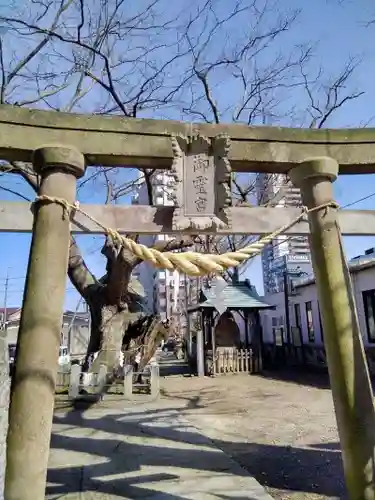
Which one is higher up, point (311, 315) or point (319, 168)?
point (319, 168)

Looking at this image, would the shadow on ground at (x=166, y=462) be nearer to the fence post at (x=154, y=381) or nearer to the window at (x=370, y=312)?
the fence post at (x=154, y=381)

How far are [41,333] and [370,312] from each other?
600 inches

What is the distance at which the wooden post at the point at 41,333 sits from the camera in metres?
2.92

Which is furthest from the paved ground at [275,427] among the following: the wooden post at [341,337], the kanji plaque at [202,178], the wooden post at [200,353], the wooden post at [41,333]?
the kanji plaque at [202,178]

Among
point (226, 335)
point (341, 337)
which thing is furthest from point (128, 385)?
point (341, 337)

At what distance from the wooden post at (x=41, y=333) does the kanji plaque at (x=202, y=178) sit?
1.03m

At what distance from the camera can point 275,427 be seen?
7.96 meters

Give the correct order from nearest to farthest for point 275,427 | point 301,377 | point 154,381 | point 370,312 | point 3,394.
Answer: point 3,394 → point 275,427 → point 154,381 → point 301,377 → point 370,312

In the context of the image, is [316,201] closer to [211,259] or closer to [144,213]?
[211,259]

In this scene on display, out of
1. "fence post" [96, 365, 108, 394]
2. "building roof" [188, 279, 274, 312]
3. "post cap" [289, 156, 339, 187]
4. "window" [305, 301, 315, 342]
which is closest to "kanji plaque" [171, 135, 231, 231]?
"post cap" [289, 156, 339, 187]

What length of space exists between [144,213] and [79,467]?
3.81 meters

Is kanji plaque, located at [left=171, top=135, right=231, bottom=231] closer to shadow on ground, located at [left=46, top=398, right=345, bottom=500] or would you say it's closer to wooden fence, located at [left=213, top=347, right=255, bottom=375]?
shadow on ground, located at [left=46, top=398, right=345, bottom=500]

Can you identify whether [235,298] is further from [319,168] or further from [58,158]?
[58,158]

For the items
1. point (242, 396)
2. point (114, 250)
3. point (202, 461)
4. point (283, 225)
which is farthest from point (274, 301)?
point (283, 225)
